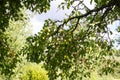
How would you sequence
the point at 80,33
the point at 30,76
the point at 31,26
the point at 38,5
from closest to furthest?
the point at 38,5 < the point at 80,33 < the point at 30,76 < the point at 31,26

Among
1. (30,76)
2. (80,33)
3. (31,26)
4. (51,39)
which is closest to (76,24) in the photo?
(80,33)

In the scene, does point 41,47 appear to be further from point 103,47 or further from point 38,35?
point 103,47

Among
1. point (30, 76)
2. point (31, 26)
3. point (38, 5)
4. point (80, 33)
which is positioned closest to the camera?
point (38, 5)

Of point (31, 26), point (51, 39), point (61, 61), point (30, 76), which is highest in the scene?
point (31, 26)

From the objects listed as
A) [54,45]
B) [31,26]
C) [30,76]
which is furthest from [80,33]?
[31,26]

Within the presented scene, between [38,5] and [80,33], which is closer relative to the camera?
[38,5]

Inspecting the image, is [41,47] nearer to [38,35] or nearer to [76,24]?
[38,35]

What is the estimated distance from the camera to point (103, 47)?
1298 centimetres

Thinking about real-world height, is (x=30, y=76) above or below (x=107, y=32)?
above

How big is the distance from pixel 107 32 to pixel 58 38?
1.84 m

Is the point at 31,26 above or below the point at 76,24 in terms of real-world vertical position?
above

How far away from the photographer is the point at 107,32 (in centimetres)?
1277

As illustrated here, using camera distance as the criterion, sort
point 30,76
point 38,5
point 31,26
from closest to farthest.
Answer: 1. point 38,5
2. point 30,76
3. point 31,26

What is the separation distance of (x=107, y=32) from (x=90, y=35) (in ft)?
2.08
